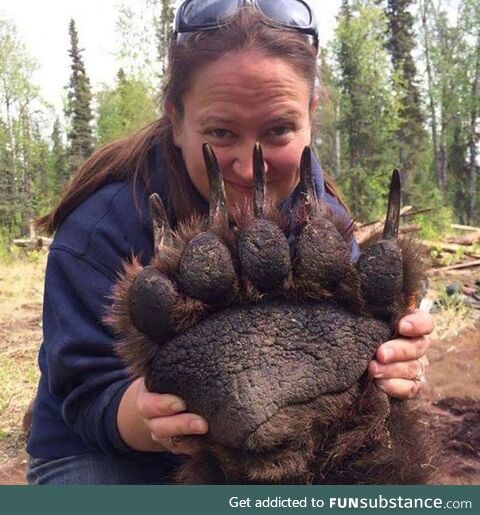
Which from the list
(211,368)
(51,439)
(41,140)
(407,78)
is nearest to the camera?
(211,368)

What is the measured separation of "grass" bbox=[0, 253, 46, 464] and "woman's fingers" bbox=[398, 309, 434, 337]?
10.2ft

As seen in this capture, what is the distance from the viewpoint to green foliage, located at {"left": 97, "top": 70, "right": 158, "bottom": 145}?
65.7 feet

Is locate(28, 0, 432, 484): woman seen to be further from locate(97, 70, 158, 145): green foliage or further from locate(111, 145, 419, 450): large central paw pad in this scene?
locate(97, 70, 158, 145): green foliage

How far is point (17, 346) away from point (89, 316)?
4.72m

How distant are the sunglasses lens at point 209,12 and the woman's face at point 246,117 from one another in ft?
0.56

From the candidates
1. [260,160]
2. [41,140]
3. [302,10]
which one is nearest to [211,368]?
[260,160]

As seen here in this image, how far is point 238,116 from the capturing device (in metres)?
1.73

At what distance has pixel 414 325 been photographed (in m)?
1.35

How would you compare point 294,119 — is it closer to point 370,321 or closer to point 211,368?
point 370,321

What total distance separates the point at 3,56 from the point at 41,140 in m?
7.79

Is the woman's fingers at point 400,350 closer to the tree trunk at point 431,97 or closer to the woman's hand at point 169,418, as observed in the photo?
the woman's hand at point 169,418

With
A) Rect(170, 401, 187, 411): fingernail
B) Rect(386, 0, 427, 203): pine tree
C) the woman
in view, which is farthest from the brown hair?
Rect(386, 0, 427, 203): pine tree

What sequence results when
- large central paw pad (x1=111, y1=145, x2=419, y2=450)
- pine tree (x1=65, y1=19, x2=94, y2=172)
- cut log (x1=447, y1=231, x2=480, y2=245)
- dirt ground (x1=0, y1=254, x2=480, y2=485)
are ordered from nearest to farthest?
large central paw pad (x1=111, y1=145, x2=419, y2=450) → dirt ground (x1=0, y1=254, x2=480, y2=485) → cut log (x1=447, y1=231, x2=480, y2=245) → pine tree (x1=65, y1=19, x2=94, y2=172)

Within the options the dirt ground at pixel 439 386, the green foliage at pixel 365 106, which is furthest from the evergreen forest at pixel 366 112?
the dirt ground at pixel 439 386
